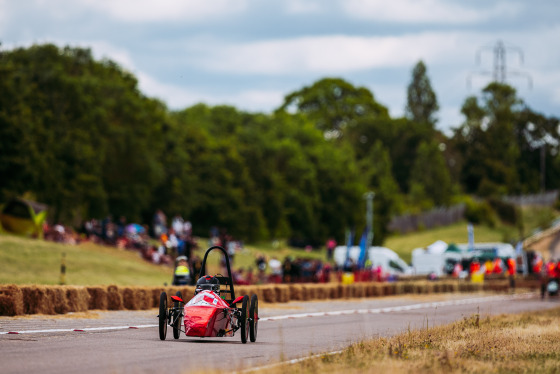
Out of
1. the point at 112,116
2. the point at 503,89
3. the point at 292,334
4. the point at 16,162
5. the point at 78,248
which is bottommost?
the point at 292,334

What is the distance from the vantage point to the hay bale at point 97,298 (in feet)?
82.7

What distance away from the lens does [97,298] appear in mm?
25516

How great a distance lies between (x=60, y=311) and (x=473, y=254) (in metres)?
54.4

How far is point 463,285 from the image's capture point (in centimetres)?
5709

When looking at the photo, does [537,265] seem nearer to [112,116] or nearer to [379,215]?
[112,116]

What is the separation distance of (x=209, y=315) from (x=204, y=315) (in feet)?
0.25

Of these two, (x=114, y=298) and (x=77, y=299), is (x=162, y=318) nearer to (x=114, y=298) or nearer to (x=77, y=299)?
(x=77, y=299)

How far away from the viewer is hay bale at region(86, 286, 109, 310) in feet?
82.7

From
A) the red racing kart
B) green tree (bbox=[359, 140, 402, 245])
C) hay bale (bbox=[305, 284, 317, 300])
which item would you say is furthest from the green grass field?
green tree (bbox=[359, 140, 402, 245])

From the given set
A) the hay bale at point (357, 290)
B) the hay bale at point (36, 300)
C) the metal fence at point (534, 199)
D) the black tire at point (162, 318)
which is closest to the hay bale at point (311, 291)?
the hay bale at point (357, 290)

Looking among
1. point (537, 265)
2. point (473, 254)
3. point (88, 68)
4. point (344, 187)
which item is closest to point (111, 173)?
point (88, 68)

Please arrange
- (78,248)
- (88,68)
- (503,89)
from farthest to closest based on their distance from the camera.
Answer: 1. (503,89)
2. (88,68)
3. (78,248)

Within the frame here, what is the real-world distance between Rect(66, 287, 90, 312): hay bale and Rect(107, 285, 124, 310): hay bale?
140 cm

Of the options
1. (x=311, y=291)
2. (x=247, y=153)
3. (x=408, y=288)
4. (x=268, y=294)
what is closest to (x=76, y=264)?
(x=311, y=291)
